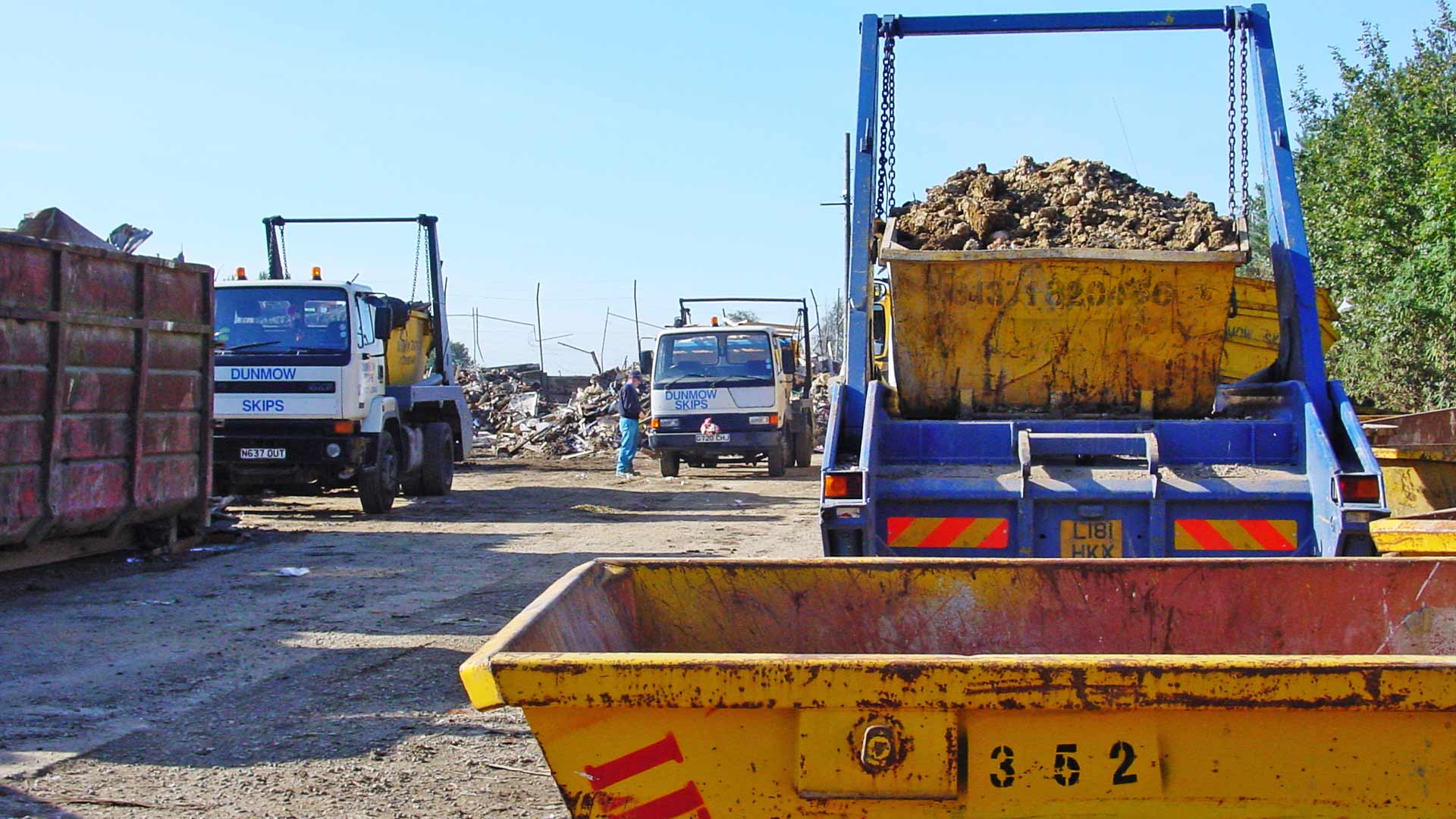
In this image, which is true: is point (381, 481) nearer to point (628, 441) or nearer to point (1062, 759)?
point (628, 441)

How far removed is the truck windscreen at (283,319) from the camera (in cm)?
1345

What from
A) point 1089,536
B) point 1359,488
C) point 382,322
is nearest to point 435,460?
point 382,322

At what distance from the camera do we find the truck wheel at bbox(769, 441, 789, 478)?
21.0 metres

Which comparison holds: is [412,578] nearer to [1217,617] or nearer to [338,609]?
[338,609]

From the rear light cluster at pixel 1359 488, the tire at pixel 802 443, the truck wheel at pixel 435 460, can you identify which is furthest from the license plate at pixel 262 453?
the tire at pixel 802 443

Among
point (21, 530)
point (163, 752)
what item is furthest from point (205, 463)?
point (163, 752)

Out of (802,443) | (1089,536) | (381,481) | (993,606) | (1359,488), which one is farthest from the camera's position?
(802,443)

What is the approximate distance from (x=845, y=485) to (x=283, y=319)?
938 cm

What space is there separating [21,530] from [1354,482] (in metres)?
7.53

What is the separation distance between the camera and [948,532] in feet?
19.1

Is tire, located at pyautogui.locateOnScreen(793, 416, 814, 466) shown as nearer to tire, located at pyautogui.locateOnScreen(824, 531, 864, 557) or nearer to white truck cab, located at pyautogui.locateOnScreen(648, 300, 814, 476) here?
white truck cab, located at pyautogui.locateOnScreen(648, 300, 814, 476)

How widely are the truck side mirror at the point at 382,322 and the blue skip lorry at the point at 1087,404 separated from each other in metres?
8.37

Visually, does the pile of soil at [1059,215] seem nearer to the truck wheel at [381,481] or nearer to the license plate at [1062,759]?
the license plate at [1062,759]

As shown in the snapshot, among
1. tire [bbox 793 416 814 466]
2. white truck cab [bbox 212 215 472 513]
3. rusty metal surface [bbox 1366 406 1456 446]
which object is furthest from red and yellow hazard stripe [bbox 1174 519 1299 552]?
tire [bbox 793 416 814 466]
